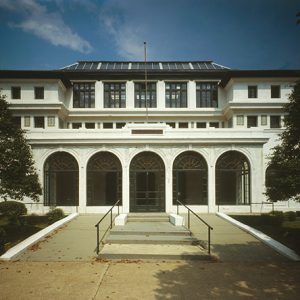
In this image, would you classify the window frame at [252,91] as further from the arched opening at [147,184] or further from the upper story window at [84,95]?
the upper story window at [84,95]

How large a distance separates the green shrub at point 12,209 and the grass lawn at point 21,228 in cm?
48

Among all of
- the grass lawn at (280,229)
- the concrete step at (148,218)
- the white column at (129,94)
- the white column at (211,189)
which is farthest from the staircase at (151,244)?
the white column at (129,94)

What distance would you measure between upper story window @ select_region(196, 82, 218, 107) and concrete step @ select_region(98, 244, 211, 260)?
80.2 feet

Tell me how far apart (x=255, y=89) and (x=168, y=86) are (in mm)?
10010

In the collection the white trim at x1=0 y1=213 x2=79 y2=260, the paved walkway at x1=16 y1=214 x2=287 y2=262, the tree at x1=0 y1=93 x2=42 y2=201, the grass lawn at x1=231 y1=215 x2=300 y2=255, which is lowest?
the grass lawn at x1=231 y1=215 x2=300 y2=255

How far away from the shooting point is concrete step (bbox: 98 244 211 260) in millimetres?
11236

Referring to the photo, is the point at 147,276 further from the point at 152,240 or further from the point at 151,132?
the point at 151,132

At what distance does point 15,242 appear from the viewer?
1341cm

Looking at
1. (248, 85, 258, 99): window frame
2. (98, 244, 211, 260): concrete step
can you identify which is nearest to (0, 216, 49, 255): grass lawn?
(98, 244, 211, 260): concrete step

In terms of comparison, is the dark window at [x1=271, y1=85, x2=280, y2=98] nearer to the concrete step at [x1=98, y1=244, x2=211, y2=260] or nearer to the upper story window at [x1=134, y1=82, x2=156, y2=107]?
the upper story window at [x1=134, y1=82, x2=156, y2=107]

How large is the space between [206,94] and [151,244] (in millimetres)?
25100

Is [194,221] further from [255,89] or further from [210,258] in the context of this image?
[255,89]

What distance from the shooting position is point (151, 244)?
13.1m

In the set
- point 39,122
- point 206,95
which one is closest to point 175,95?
point 206,95
